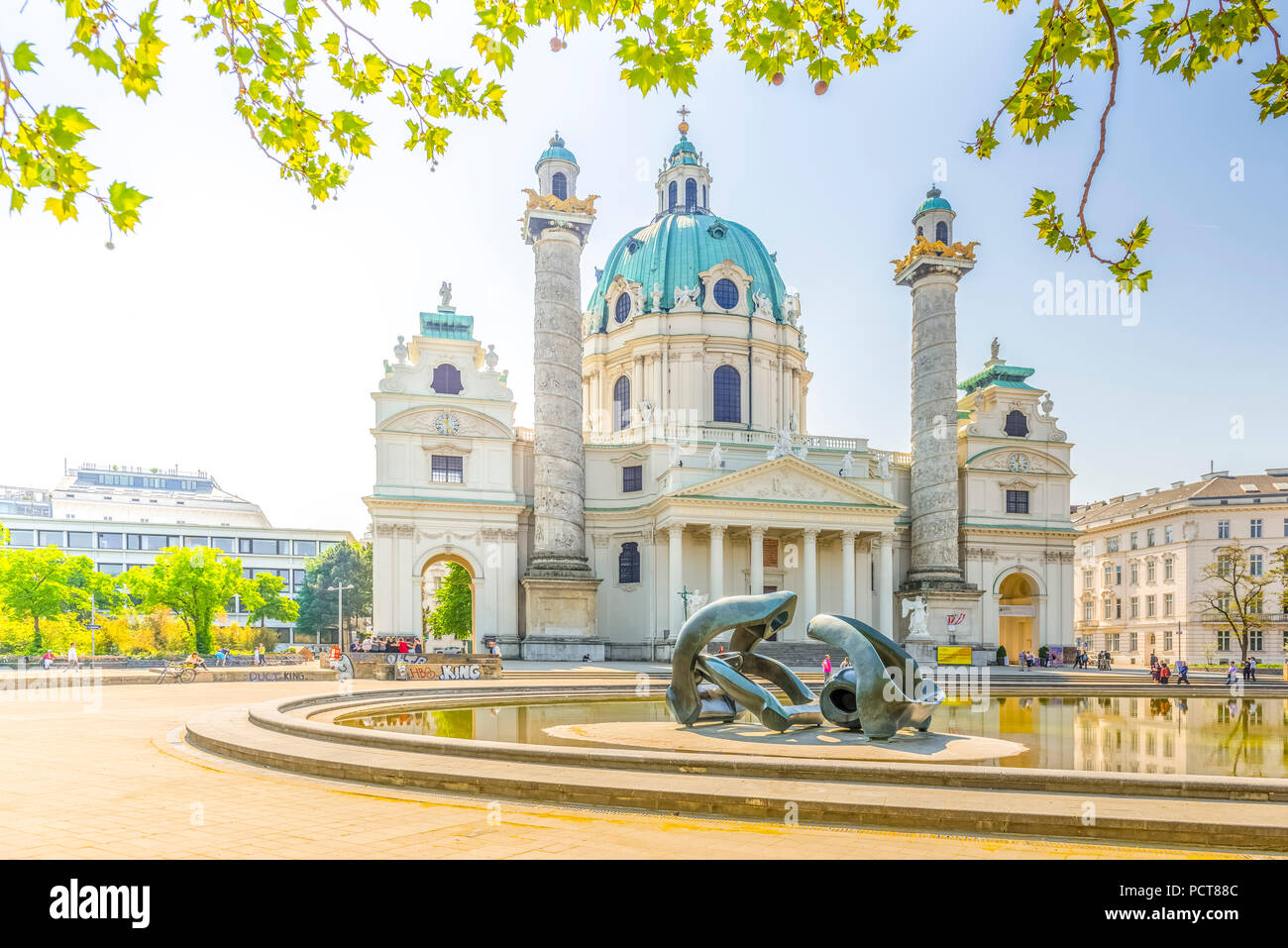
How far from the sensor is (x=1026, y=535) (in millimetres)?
64188

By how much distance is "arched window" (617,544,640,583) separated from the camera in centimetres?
5866

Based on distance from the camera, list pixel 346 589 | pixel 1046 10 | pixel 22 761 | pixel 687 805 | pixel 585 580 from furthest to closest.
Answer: pixel 346 589, pixel 585 580, pixel 22 761, pixel 687 805, pixel 1046 10

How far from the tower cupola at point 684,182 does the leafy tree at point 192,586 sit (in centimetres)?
4321

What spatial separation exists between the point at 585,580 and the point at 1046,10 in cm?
4684

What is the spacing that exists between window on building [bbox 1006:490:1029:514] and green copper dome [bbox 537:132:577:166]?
3632cm

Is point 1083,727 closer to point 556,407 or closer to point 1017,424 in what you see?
point 556,407

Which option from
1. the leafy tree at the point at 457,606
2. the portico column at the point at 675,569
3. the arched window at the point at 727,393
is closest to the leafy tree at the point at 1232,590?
the arched window at the point at 727,393

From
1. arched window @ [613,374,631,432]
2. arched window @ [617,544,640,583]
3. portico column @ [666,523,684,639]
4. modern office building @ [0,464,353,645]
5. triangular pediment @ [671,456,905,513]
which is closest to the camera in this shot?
portico column @ [666,523,684,639]

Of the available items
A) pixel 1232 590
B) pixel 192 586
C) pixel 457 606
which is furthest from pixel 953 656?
pixel 192 586

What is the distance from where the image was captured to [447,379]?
→ 2251 inches

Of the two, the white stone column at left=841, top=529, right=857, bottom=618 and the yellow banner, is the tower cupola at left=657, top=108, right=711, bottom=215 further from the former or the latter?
the yellow banner

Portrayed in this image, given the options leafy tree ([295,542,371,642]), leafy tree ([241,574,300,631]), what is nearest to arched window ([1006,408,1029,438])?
leafy tree ([295,542,371,642])

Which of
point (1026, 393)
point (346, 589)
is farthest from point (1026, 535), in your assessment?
point (346, 589)

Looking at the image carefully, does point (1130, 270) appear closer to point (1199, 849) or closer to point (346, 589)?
point (1199, 849)
